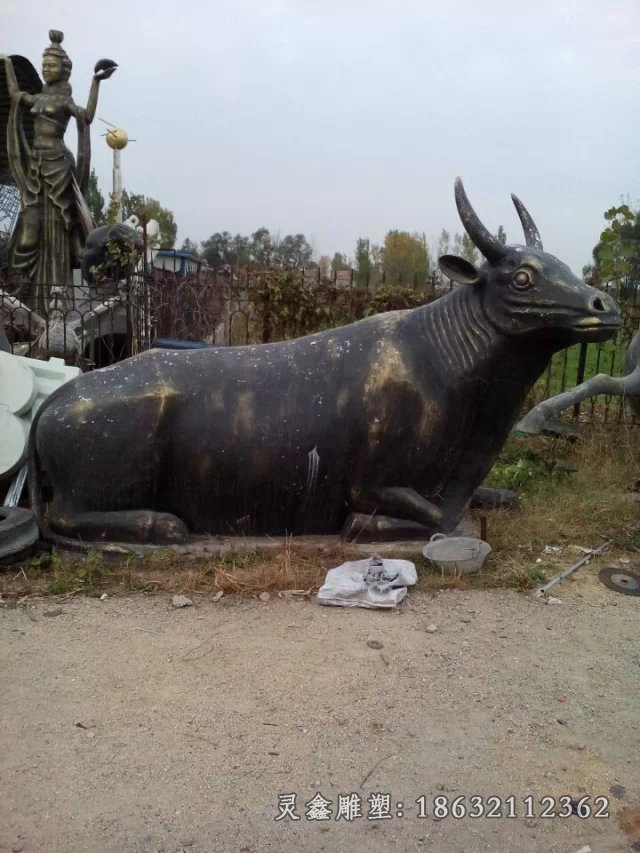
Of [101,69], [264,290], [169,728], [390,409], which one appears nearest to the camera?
[169,728]

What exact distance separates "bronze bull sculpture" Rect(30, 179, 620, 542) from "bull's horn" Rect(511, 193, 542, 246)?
0.36m

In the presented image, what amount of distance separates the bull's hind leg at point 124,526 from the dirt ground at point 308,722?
1.61 ft

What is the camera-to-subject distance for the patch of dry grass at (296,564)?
153 inches

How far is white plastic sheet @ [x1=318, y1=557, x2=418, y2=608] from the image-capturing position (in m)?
3.73

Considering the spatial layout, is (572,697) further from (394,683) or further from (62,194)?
(62,194)

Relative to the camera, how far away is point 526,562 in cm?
437

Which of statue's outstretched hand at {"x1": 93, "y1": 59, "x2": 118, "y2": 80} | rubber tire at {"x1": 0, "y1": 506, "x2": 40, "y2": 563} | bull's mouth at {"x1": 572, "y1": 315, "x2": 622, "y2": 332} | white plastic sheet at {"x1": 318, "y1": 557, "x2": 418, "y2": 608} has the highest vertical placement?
statue's outstretched hand at {"x1": 93, "y1": 59, "x2": 118, "y2": 80}

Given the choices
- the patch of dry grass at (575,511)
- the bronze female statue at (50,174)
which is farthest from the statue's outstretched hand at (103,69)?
the patch of dry grass at (575,511)

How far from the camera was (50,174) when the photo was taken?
1158 centimetres

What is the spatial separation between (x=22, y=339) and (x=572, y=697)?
28.9 ft

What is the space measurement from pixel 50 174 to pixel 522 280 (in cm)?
977

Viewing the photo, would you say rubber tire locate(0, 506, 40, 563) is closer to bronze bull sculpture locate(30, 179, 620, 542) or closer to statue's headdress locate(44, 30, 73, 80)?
bronze bull sculpture locate(30, 179, 620, 542)

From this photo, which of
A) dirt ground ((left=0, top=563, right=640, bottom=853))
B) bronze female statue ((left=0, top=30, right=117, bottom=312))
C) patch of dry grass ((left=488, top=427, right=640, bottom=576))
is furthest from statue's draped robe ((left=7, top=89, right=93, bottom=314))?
dirt ground ((left=0, top=563, right=640, bottom=853))

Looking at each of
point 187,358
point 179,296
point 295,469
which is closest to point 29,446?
point 187,358
